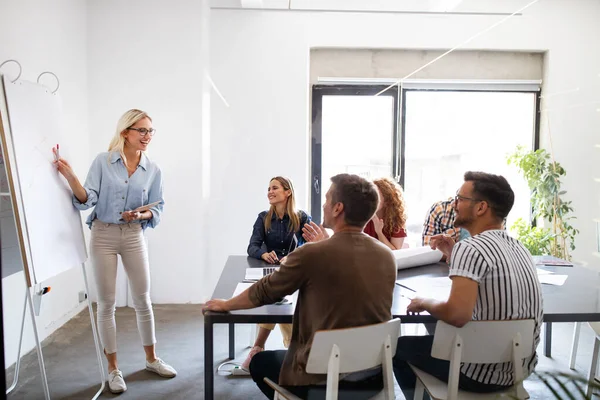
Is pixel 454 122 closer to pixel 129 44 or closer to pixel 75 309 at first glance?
pixel 129 44

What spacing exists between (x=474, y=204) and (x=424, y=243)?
4.83ft

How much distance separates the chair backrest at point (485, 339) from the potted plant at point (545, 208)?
3.09 meters

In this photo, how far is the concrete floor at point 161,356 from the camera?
2.85m

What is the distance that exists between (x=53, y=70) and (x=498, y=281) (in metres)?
3.36

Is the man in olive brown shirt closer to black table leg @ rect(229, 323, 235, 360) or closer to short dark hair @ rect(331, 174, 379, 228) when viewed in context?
short dark hair @ rect(331, 174, 379, 228)

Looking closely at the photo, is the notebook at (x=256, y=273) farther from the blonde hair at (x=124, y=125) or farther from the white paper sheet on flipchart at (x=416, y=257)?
the blonde hair at (x=124, y=125)

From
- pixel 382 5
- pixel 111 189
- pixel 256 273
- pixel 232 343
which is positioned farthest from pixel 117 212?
pixel 382 5

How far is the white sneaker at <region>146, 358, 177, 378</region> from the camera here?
3045 mm

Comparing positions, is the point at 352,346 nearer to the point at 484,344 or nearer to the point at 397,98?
the point at 484,344

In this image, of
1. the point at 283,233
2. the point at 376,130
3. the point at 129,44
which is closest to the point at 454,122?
the point at 376,130

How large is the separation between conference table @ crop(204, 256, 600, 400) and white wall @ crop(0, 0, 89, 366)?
1.27m

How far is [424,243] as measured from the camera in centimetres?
336

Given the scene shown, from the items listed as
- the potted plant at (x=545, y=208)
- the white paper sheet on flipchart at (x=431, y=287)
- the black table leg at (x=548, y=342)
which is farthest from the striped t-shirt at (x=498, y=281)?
the potted plant at (x=545, y=208)

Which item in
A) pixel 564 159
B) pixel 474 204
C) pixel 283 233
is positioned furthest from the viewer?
pixel 564 159
